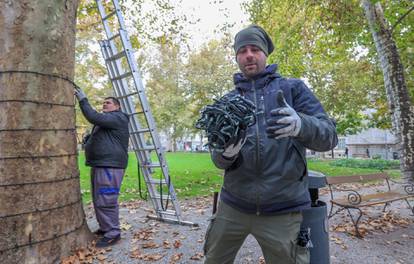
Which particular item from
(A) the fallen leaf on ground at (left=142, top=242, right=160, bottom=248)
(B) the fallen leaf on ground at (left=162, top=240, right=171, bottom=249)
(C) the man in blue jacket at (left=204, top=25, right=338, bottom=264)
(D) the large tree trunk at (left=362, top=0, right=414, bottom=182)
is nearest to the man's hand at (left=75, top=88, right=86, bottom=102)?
(A) the fallen leaf on ground at (left=142, top=242, right=160, bottom=248)

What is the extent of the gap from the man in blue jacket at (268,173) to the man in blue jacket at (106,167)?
249 centimetres

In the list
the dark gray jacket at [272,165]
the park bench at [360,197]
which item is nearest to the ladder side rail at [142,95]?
the park bench at [360,197]

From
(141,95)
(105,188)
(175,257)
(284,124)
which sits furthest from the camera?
(141,95)

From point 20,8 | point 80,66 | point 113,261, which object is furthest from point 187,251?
point 80,66

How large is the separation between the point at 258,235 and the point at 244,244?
2.35 meters

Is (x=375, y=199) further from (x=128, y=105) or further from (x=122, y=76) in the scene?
(x=122, y=76)

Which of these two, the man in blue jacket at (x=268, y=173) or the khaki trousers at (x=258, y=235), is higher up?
the man in blue jacket at (x=268, y=173)

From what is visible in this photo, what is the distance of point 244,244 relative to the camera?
13.8ft

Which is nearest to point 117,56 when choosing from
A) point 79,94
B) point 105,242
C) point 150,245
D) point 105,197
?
point 79,94

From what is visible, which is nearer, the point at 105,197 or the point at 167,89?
the point at 105,197

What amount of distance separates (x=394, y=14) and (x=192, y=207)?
670 centimetres

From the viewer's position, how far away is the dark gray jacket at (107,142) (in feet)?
13.8

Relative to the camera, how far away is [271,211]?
1941 mm

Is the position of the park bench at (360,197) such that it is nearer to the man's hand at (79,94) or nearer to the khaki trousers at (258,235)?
the khaki trousers at (258,235)
